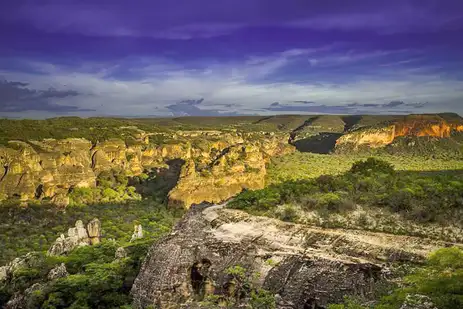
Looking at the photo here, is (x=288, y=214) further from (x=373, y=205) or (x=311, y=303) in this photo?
(x=311, y=303)

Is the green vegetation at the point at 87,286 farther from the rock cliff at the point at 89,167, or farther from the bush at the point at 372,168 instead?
the rock cliff at the point at 89,167

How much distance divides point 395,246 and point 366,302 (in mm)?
4790

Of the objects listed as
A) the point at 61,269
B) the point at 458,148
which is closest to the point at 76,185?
the point at 61,269

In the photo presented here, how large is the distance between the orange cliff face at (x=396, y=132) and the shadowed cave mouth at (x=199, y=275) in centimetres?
13884

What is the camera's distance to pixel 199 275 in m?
18.9

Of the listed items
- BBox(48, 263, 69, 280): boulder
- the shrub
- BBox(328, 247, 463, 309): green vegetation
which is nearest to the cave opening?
BBox(328, 247, 463, 309): green vegetation

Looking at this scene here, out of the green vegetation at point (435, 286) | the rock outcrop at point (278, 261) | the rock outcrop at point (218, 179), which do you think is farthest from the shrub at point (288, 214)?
the rock outcrop at point (218, 179)

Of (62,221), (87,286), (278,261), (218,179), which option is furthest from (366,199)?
(218,179)

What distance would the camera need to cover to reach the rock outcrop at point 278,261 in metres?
16.0

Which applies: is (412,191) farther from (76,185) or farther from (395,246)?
(76,185)

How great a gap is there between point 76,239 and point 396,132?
13486cm

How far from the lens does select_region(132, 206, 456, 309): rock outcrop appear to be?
52.6ft

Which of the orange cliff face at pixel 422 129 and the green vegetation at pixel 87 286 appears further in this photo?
the orange cliff face at pixel 422 129

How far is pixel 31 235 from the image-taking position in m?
51.9
